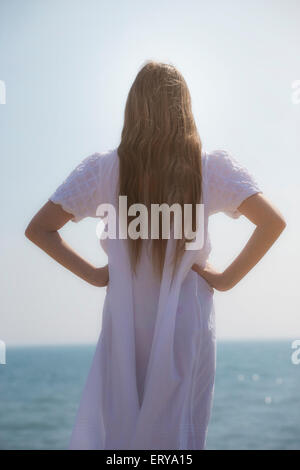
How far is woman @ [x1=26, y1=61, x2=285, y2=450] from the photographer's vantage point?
2209 mm

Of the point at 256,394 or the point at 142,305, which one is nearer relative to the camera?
the point at 142,305

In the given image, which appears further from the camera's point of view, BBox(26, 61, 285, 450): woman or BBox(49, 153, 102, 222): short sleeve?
BBox(49, 153, 102, 222): short sleeve

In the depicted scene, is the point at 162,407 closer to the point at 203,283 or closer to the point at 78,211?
the point at 203,283

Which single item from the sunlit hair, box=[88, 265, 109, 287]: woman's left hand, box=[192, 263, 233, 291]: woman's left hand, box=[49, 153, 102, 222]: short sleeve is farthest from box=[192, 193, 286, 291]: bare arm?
box=[49, 153, 102, 222]: short sleeve

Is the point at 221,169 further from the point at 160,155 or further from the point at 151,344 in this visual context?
the point at 151,344

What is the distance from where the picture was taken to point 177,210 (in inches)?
87.4

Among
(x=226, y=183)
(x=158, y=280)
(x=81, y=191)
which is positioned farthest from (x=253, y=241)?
(x=81, y=191)

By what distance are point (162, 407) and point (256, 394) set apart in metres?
48.2

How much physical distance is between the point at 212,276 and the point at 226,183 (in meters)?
0.32

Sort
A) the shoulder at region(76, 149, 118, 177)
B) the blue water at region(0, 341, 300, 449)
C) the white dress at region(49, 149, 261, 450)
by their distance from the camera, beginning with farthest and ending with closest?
the blue water at region(0, 341, 300, 449), the shoulder at region(76, 149, 118, 177), the white dress at region(49, 149, 261, 450)

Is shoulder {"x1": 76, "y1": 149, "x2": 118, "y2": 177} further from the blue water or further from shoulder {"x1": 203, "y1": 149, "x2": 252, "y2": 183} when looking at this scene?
the blue water

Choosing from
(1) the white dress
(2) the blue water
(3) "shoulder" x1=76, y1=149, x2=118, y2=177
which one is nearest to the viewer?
(1) the white dress
